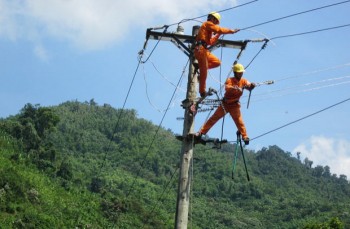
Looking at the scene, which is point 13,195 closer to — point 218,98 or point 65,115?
point 218,98

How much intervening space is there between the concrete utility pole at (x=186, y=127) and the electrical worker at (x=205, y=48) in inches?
Result: 4.8

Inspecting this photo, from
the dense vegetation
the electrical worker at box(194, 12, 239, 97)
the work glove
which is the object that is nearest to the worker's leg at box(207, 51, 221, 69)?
the electrical worker at box(194, 12, 239, 97)

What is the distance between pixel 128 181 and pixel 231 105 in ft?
291

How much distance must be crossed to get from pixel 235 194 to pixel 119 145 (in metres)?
27.7

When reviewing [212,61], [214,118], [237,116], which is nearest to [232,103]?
[237,116]

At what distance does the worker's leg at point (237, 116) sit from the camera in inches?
344

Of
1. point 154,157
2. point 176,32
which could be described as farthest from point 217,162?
point 176,32

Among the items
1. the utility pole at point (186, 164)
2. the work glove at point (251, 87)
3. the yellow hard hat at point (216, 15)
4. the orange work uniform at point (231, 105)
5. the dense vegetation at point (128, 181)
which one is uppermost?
the dense vegetation at point (128, 181)

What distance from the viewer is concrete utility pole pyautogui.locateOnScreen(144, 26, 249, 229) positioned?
8.20 m

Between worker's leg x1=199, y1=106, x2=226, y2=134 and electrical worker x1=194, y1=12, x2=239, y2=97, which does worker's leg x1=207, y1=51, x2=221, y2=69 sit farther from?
worker's leg x1=199, y1=106, x2=226, y2=134

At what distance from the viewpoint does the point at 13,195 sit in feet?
156

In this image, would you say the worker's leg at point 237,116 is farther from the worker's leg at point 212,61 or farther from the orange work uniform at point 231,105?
the worker's leg at point 212,61

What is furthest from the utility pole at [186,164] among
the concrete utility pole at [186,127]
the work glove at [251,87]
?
the work glove at [251,87]

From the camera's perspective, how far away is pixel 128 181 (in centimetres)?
9675
